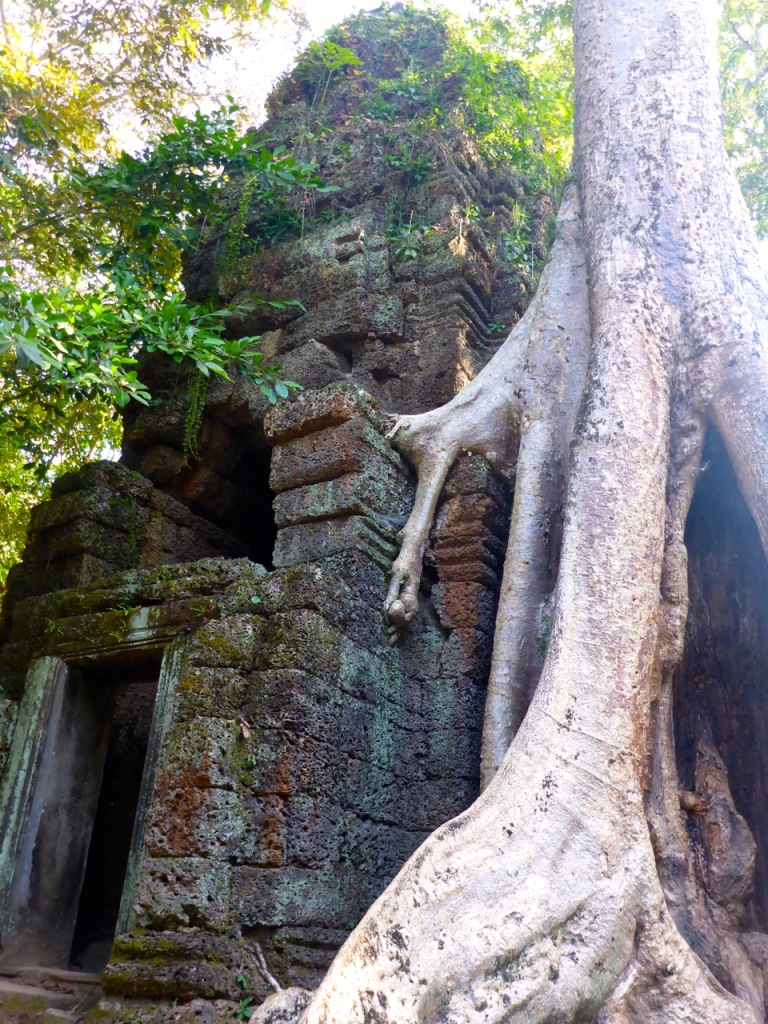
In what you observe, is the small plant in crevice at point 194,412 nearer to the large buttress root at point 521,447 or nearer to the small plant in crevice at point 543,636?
the large buttress root at point 521,447

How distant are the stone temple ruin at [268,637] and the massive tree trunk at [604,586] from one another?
11.4 inches

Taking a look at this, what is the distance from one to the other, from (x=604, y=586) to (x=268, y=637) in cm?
126

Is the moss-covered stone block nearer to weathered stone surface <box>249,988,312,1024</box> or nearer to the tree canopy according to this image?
weathered stone surface <box>249,988,312,1024</box>

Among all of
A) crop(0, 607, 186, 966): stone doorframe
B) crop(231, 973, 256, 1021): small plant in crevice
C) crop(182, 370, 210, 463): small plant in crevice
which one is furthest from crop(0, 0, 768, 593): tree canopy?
crop(231, 973, 256, 1021): small plant in crevice

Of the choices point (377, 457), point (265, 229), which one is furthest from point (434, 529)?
point (265, 229)

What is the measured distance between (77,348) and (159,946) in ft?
7.90

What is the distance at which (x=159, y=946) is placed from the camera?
9.46ft

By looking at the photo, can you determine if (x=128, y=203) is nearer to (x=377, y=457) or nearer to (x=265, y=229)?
(x=265, y=229)

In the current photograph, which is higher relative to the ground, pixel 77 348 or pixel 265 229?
pixel 265 229

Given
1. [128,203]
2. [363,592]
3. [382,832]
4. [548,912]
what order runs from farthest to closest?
[128,203] < [363,592] < [382,832] < [548,912]

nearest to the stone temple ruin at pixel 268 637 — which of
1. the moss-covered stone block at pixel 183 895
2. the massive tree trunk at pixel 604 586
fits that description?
the moss-covered stone block at pixel 183 895

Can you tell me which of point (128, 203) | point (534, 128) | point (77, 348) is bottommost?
point (77, 348)

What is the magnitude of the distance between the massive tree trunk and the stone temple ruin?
0.95 ft

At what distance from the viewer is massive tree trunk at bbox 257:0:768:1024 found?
2.24 metres
